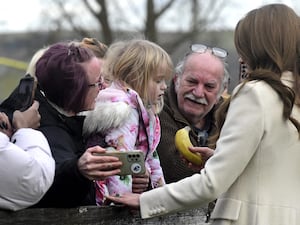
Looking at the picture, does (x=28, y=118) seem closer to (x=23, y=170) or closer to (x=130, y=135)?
(x=23, y=170)

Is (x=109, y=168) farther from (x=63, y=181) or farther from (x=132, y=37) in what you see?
(x=132, y=37)

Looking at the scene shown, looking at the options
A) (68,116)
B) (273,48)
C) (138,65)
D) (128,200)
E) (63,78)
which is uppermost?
(273,48)

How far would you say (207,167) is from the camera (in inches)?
125

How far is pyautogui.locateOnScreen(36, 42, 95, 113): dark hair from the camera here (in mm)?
3379

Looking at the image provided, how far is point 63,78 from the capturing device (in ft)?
11.1

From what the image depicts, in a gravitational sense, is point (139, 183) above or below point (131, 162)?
below

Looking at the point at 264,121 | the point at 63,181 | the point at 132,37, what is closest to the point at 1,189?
the point at 63,181

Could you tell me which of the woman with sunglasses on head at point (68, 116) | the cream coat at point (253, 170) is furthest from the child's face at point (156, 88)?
the cream coat at point (253, 170)

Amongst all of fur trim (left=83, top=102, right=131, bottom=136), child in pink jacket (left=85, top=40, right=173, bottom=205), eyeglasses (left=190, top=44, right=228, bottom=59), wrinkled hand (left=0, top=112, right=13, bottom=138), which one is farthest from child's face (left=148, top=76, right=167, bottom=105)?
wrinkled hand (left=0, top=112, right=13, bottom=138)

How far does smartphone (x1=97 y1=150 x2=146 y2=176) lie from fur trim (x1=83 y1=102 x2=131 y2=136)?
0.57 meters

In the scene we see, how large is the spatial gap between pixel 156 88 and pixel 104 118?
0.49 meters

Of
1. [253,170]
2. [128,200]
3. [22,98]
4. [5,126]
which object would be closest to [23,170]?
[5,126]

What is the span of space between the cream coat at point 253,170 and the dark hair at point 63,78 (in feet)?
1.79

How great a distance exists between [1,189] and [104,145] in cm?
99
